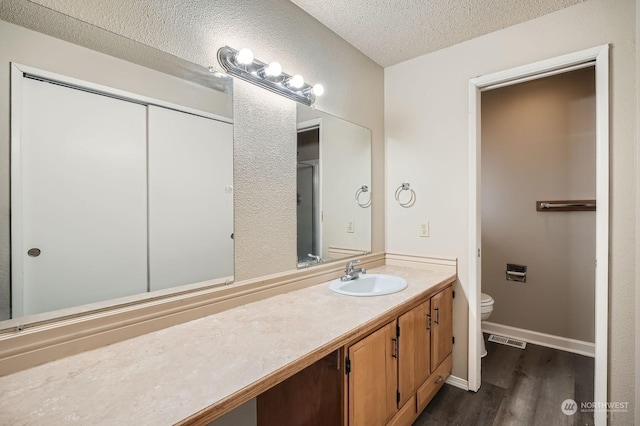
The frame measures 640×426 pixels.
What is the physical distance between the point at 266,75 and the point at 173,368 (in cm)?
129

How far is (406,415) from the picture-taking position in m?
1.53

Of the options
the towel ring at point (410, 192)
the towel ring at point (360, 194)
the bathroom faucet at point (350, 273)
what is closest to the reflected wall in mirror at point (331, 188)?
the towel ring at point (360, 194)

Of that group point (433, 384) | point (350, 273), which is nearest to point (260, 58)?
point (350, 273)

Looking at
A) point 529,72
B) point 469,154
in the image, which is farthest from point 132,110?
point 529,72

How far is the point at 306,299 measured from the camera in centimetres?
150

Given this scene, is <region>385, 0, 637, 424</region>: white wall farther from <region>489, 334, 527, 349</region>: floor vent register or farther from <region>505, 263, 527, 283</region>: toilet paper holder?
<region>505, 263, 527, 283</region>: toilet paper holder

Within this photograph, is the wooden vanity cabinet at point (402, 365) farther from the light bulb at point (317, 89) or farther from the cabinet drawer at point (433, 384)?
the light bulb at point (317, 89)

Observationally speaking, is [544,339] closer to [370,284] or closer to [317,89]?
[370,284]

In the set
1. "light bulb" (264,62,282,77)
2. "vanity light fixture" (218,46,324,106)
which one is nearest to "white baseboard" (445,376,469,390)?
"vanity light fixture" (218,46,324,106)

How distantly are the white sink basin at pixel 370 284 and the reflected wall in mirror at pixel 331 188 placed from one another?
209mm

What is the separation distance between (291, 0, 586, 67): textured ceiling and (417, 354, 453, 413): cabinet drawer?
2.14m

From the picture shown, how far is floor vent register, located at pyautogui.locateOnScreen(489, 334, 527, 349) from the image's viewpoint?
2.66m

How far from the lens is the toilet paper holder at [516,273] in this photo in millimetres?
2760

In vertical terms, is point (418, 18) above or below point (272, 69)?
above
